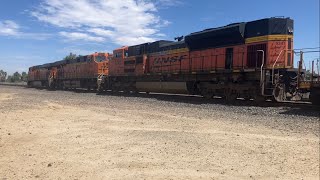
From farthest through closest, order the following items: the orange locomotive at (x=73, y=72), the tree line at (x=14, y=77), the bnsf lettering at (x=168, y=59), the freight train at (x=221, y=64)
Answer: the tree line at (x=14, y=77) < the orange locomotive at (x=73, y=72) < the bnsf lettering at (x=168, y=59) < the freight train at (x=221, y=64)

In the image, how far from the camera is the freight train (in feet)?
53.1

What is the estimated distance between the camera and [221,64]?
19172 millimetres

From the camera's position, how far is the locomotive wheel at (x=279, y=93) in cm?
1575

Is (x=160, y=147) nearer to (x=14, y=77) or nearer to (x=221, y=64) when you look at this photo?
(x=221, y=64)

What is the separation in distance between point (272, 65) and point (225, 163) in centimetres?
1086

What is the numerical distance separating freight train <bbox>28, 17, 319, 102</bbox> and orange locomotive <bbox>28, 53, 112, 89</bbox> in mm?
3899

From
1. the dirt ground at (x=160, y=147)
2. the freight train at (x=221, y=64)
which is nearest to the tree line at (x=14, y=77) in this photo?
the freight train at (x=221, y=64)

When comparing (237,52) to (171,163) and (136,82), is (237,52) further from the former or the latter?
(171,163)

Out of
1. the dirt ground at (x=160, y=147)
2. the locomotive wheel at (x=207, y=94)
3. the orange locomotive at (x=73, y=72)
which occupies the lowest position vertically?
the dirt ground at (x=160, y=147)

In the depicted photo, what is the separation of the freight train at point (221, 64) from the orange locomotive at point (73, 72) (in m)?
3.90

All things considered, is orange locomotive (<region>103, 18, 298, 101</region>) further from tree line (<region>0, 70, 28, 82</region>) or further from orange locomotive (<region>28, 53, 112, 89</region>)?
tree line (<region>0, 70, 28, 82</region>)

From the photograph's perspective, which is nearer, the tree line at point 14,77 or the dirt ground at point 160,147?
the dirt ground at point 160,147

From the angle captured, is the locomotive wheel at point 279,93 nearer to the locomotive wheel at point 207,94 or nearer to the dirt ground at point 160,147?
the dirt ground at point 160,147

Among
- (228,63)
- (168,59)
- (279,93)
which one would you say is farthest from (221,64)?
(168,59)
